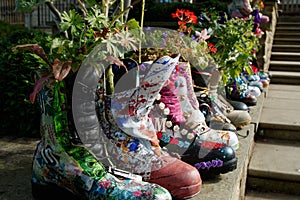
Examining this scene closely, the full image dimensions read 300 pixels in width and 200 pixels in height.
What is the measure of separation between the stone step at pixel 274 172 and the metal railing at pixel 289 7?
8672mm

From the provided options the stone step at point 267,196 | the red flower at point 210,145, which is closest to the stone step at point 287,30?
the stone step at point 267,196

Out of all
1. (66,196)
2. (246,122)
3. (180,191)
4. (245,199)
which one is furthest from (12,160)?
(246,122)

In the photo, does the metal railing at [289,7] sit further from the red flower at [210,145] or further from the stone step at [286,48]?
the red flower at [210,145]

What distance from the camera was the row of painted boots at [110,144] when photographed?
4.49 ft

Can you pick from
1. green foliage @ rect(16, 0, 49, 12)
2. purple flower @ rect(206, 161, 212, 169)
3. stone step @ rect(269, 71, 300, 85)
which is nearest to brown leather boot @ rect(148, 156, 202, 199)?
purple flower @ rect(206, 161, 212, 169)

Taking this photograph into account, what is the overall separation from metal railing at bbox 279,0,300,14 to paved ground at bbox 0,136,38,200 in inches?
374

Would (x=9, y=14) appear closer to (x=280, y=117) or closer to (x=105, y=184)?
(x=280, y=117)

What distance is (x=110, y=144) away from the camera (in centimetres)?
152

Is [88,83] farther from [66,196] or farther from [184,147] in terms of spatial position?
[184,147]

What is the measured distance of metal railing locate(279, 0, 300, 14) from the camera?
34.1 ft

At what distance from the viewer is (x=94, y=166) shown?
1376 millimetres

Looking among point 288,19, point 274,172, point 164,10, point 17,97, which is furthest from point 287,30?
point 17,97

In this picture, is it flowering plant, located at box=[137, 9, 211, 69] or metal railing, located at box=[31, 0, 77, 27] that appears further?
metal railing, located at box=[31, 0, 77, 27]

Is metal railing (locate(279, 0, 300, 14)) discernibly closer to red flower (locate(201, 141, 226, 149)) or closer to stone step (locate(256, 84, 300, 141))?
stone step (locate(256, 84, 300, 141))
